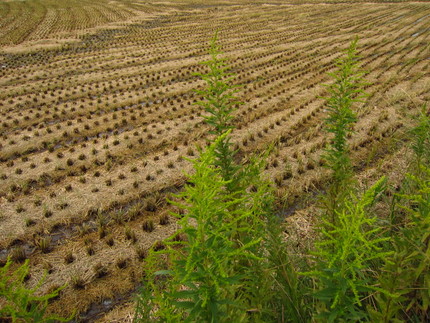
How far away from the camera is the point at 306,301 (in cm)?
205

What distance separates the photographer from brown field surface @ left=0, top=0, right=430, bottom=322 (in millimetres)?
4711

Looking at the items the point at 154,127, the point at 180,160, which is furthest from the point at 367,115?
the point at 154,127

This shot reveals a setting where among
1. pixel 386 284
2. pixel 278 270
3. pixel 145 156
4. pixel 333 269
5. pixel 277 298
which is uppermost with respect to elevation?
pixel 333 269

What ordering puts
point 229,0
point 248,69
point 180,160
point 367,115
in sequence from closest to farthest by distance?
point 180,160
point 367,115
point 248,69
point 229,0

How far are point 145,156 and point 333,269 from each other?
264 inches

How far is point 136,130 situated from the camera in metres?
9.07

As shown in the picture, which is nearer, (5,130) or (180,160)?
(180,160)

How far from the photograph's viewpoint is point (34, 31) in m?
27.8

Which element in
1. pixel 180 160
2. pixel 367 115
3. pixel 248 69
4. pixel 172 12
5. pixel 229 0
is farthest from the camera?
pixel 229 0

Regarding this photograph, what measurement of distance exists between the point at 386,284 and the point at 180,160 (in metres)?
6.10

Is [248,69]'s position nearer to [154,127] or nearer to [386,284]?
[154,127]

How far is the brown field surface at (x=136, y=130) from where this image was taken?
4711 millimetres

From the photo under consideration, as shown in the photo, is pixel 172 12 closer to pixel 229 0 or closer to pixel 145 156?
pixel 229 0

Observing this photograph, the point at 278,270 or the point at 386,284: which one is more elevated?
the point at 386,284
